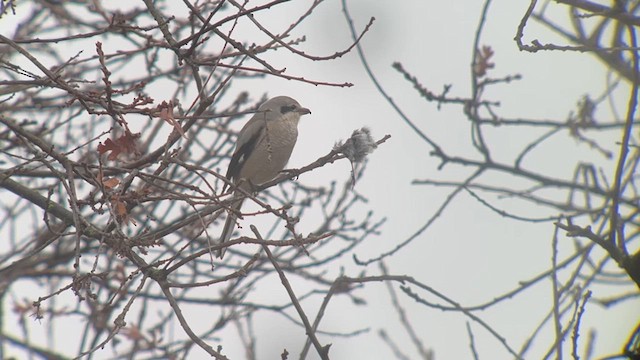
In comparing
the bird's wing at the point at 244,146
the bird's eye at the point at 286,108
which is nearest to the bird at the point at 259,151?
the bird's wing at the point at 244,146

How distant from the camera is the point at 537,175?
205 inches

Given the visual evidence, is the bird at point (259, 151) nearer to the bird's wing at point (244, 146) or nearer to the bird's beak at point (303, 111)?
the bird's wing at point (244, 146)

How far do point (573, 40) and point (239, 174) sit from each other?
3104 millimetres

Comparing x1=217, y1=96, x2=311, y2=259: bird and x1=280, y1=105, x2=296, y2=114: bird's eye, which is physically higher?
x1=280, y1=105, x2=296, y2=114: bird's eye

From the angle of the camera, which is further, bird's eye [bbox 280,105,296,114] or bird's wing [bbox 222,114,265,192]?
bird's eye [bbox 280,105,296,114]

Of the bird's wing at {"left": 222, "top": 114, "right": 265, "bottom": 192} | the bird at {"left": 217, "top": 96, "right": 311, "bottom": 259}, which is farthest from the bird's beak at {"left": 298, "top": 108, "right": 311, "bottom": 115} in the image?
the bird's wing at {"left": 222, "top": 114, "right": 265, "bottom": 192}

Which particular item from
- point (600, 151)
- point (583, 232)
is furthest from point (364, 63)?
point (583, 232)

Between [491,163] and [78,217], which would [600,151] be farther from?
[78,217]

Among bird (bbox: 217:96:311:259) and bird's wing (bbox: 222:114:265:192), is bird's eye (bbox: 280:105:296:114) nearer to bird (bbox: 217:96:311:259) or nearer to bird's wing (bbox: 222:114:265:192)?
bird (bbox: 217:96:311:259)

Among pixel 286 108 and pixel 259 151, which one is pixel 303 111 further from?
pixel 259 151

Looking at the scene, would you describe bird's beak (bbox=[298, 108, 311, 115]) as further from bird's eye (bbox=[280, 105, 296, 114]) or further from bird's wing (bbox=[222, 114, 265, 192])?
bird's wing (bbox=[222, 114, 265, 192])

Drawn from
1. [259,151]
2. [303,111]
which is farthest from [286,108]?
[259,151]

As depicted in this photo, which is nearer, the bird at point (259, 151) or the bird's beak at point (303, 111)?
the bird at point (259, 151)

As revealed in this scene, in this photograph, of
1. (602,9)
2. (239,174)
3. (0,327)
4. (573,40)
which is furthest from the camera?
(239,174)
